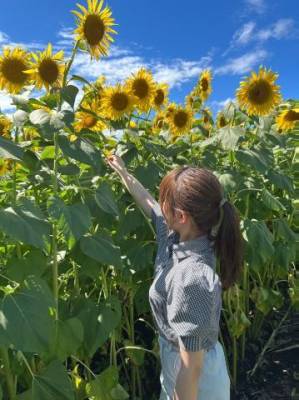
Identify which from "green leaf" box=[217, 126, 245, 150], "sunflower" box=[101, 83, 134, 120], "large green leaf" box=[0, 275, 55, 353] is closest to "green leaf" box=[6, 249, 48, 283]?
"large green leaf" box=[0, 275, 55, 353]

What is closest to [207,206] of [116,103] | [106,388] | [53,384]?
[53,384]

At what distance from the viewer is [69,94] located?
6.59 feet

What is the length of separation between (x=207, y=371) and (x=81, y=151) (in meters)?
0.89

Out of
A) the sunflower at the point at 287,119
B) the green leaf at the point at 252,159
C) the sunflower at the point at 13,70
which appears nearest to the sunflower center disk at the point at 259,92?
the sunflower at the point at 287,119

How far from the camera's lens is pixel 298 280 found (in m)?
3.30

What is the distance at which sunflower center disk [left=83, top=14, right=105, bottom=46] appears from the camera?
2438mm

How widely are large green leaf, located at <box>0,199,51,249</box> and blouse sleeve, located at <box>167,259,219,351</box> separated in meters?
0.44

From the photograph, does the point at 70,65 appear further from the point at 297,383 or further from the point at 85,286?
the point at 297,383

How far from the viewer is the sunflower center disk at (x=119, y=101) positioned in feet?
10.5

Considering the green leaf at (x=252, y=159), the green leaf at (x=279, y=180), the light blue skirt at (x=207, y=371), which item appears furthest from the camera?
the green leaf at (x=279, y=180)

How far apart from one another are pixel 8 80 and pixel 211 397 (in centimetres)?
162

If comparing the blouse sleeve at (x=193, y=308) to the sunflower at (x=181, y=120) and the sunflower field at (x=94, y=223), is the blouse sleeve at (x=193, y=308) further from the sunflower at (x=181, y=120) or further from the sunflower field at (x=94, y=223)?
the sunflower at (x=181, y=120)

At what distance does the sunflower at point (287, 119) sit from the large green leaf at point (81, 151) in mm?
2157

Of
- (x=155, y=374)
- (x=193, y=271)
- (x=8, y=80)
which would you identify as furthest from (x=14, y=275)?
(x=155, y=374)
